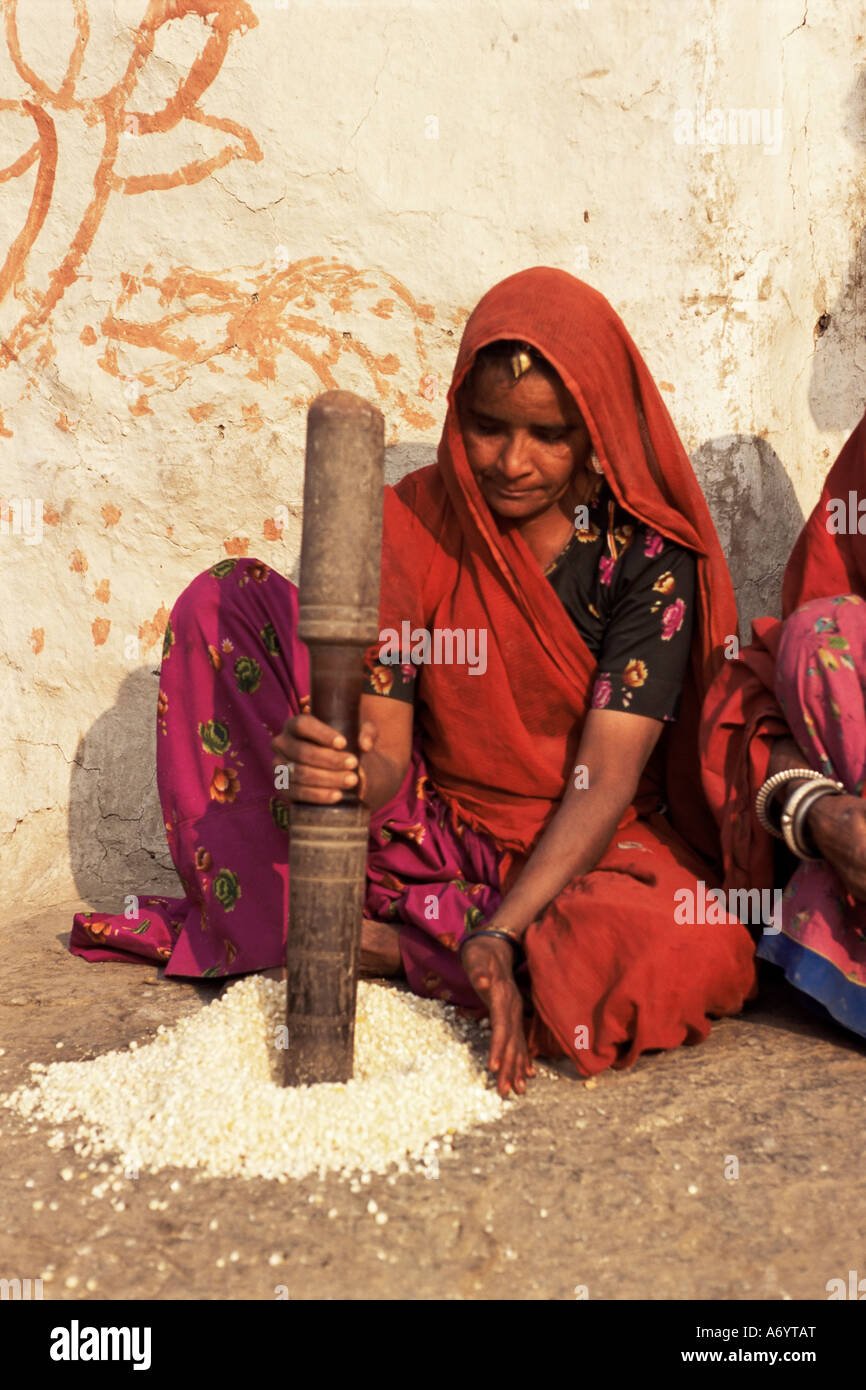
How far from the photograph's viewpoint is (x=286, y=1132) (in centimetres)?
223

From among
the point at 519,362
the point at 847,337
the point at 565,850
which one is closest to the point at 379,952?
the point at 565,850

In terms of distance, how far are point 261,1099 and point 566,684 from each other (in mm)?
1189

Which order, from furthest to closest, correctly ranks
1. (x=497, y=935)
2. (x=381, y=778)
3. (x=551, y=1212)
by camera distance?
1. (x=381, y=778)
2. (x=497, y=935)
3. (x=551, y=1212)

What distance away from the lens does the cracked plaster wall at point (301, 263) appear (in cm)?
372

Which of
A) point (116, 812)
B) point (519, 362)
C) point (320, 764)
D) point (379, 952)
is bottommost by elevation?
point (379, 952)

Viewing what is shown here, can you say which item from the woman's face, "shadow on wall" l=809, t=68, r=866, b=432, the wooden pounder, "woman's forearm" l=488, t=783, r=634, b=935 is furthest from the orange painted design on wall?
"woman's forearm" l=488, t=783, r=634, b=935

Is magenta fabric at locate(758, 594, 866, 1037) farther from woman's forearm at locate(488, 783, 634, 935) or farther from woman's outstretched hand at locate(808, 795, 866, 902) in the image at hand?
woman's forearm at locate(488, 783, 634, 935)

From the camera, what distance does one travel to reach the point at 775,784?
2.70 metres

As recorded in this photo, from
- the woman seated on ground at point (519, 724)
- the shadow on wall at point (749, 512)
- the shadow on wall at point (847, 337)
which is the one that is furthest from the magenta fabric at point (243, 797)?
the shadow on wall at point (847, 337)

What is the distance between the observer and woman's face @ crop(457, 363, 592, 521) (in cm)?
271

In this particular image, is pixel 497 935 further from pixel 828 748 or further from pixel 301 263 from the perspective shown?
pixel 301 263

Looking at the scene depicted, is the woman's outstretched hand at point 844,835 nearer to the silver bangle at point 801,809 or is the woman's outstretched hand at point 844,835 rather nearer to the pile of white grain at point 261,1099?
the silver bangle at point 801,809

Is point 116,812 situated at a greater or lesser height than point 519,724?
lesser

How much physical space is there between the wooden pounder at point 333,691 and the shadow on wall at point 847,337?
218 cm
